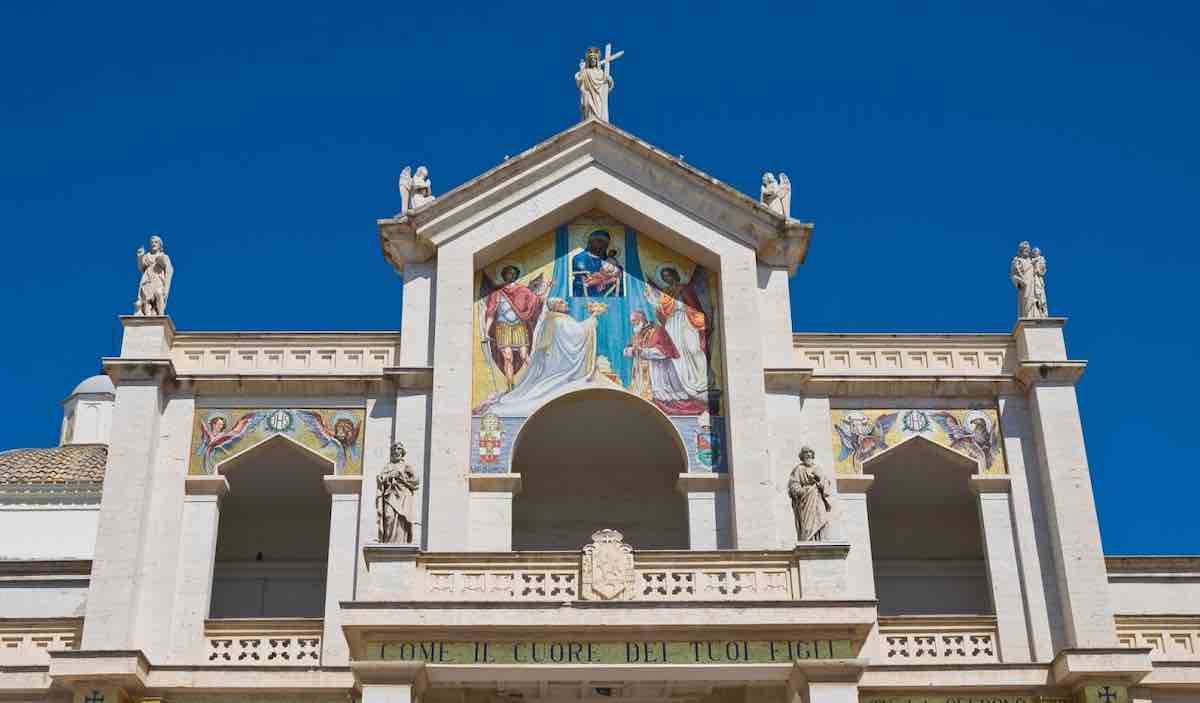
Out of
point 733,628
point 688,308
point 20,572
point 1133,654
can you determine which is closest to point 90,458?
point 20,572

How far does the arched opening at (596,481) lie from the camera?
32.8 m

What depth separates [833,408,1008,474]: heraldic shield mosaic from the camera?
30.1m

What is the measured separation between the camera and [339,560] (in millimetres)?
28922

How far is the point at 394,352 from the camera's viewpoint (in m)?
31.0

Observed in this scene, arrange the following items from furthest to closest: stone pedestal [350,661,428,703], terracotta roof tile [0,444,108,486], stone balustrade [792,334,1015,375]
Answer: terracotta roof tile [0,444,108,486] → stone balustrade [792,334,1015,375] → stone pedestal [350,661,428,703]

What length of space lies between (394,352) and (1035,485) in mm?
11652

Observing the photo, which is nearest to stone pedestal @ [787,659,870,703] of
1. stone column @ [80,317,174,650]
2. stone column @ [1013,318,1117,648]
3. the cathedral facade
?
the cathedral facade

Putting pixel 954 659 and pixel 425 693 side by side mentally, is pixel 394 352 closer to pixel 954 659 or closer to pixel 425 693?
pixel 425 693

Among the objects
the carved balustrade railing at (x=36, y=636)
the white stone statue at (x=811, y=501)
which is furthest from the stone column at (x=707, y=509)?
the carved balustrade railing at (x=36, y=636)

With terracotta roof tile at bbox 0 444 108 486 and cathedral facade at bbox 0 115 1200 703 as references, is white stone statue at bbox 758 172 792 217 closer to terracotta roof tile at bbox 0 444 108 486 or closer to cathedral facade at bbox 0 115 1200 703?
cathedral facade at bbox 0 115 1200 703

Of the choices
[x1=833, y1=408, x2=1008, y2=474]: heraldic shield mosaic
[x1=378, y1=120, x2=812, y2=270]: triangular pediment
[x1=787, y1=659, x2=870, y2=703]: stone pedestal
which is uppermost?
[x1=378, y1=120, x2=812, y2=270]: triangular pediment

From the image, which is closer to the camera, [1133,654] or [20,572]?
[1133,654]

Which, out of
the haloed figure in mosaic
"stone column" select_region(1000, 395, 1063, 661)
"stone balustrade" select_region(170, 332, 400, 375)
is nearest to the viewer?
"stone column" select_region(1000, 395, 1063, 661)

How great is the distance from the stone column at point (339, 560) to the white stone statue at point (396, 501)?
206 centimetres
